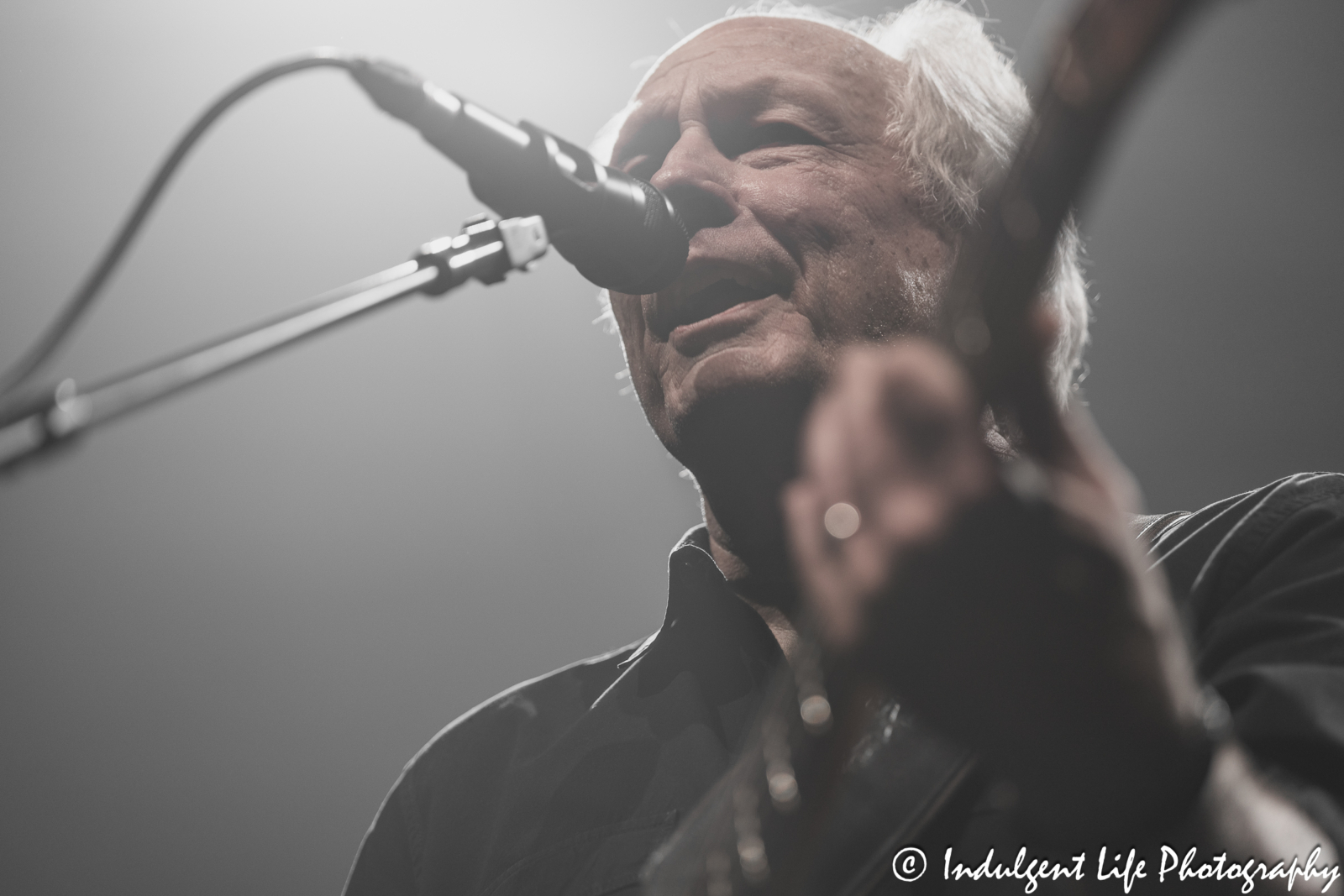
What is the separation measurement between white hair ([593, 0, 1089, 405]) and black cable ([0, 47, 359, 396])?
80 cm

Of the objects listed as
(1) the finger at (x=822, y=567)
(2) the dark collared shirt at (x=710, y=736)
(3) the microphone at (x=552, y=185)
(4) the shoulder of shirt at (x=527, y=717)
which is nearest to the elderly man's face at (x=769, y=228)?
(3) the microphone at (x=552, y=185)

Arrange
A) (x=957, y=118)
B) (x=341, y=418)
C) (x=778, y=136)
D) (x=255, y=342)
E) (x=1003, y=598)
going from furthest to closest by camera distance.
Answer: (x=341, y=418)
(x=957, y=118)
(x=778, y=136)
(x=255, y=342)
(x=1003, y=598)

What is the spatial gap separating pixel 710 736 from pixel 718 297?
0.61 meters

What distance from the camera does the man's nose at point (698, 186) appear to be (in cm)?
130

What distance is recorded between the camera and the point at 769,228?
4.25ft

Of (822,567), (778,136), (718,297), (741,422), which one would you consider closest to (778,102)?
(778,136)

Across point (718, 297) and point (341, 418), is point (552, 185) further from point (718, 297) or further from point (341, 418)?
point (341, 418)

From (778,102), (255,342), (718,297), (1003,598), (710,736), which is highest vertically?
(778,102)

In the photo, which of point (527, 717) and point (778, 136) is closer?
point (778, 136)

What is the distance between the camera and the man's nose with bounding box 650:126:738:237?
1302 millimetres

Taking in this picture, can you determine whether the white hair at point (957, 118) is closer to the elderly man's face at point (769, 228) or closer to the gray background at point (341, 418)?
the elderly man's face at point (769, 228)

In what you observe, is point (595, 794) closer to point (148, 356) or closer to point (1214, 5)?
point (1214, 5)

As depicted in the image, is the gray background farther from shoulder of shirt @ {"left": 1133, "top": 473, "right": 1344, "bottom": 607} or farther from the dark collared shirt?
shoulder of shirt @ {"left": 1133, "top": 473, "right": 1344, "bottom": 607}

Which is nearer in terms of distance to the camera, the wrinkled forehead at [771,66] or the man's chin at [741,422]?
the man's chin at [741,422]
